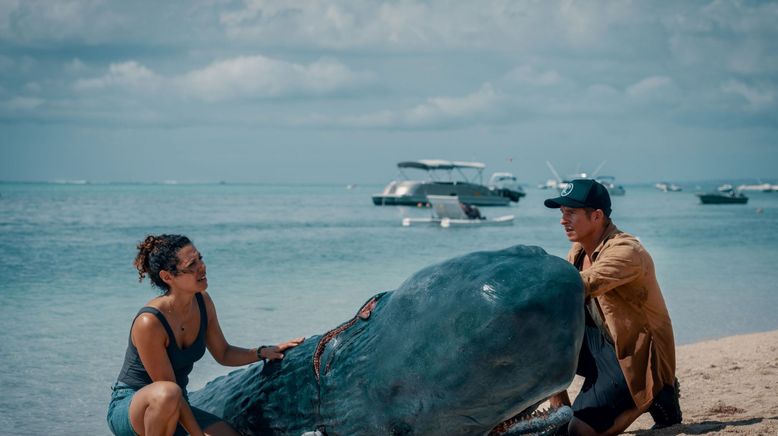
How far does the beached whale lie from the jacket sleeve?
87 centimetres

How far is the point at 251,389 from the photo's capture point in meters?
3.86

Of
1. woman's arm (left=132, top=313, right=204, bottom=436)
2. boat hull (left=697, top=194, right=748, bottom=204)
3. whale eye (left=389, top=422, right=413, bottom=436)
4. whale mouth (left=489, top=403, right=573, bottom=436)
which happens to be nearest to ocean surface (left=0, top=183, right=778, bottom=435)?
woman's arm (left=132, top=313, right=204, bottom=436)

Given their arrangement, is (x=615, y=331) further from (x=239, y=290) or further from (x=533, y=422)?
(x=239, y=290)

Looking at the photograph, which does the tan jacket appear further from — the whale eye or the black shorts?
the whale eye

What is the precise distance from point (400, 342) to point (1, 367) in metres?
8.18

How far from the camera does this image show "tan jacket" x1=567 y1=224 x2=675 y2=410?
13.7 ft

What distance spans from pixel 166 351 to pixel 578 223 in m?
2.08

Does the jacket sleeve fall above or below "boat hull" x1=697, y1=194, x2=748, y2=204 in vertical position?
above

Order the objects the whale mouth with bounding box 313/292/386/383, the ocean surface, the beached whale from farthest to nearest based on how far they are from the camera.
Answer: the ocean surface → the whale mouth with bounding box 313/292/386/383 → the beached whale

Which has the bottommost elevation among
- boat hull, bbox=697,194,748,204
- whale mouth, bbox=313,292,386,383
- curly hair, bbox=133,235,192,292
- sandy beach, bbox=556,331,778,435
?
boat hull, bbox=697,194,748,204

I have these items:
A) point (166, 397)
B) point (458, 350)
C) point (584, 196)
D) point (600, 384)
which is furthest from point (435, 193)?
point (458, 350)

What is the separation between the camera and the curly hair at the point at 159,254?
386 cm

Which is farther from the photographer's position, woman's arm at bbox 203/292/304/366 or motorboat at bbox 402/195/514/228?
motorboat at bbox 402/195/514/228

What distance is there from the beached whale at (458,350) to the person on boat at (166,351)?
25.9 inches
